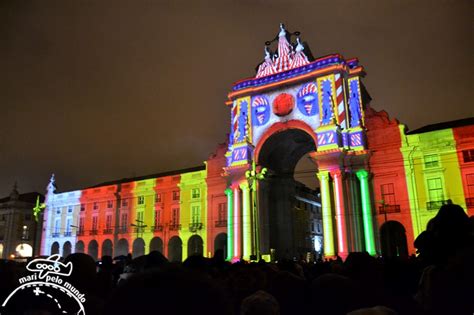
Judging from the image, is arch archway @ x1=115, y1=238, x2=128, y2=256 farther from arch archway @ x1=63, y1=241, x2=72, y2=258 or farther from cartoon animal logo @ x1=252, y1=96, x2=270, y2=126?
cartoon animal logo @ x1=252, y1=96, x2=270, y2=126

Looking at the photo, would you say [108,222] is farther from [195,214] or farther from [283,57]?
[283,57]

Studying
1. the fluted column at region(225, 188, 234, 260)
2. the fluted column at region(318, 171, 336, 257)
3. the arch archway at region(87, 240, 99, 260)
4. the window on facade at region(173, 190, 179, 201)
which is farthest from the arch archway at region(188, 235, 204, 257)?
the fluted column at region(318, 171, 336, 257)

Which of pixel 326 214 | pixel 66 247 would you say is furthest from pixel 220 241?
pixel 66 247

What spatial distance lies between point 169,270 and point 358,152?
3531 centimetres

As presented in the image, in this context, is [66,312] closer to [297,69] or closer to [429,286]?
[429,286]

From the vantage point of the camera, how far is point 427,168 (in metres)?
33.8

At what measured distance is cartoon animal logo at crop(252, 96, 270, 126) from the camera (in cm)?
4169

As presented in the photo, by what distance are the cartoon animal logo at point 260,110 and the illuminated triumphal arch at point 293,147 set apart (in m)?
0.11

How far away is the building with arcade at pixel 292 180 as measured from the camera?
110 ft

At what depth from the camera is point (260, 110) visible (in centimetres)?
4203

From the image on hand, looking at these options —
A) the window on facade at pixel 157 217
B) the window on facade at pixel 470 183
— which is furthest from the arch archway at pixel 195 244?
the window on facade at pixel 470 183

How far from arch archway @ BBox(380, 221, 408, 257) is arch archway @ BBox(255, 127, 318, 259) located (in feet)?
30.9

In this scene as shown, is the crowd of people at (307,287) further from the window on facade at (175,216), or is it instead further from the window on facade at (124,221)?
the window on facade at (124,221)

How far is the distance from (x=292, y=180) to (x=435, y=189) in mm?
15773
